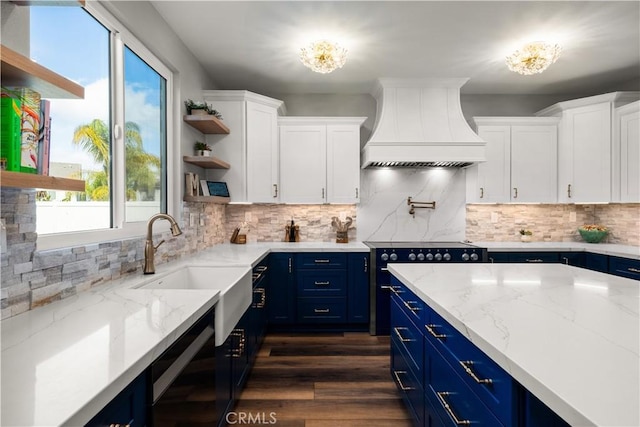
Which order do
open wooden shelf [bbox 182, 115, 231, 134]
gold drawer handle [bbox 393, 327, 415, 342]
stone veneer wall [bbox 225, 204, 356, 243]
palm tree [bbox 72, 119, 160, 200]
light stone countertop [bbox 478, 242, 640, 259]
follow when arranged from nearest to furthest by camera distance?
palm tree [bbox 72, 119, 160, 200], gold drawer handle [bbox 393, 327, 415, 342], open wooden shelf [bbox 182, 115, 231, 134], light stone countertop [bbox 478, 242, 640, 259], stone veneer wall [bbox 225, 204, 356, 243]

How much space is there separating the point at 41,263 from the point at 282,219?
2687 mm

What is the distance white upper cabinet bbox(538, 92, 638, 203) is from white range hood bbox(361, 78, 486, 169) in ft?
Answer: 3.79

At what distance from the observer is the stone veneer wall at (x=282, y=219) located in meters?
3.88

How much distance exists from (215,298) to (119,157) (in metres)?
1.17

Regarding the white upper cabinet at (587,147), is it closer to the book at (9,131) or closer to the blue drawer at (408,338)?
the blue drawer at (408,338)

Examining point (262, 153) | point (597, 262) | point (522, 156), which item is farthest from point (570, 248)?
point (262, 153)

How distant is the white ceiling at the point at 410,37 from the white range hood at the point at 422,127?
159 millimetres

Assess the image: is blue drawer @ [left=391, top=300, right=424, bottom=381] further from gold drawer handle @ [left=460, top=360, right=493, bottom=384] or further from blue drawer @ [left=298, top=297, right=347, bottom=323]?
blue drawer @ [left=298, top=297, right=347, bottom=323]

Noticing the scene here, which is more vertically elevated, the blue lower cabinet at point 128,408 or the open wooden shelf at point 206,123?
the open wooden shelf at point 206,123

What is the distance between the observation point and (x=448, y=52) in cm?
291

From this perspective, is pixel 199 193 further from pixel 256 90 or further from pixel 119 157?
pixel 256 90

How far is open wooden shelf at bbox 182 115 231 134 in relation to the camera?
2.77 metres

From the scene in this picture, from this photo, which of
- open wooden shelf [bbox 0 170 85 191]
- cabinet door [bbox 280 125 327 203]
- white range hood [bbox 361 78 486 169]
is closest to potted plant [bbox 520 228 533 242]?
white range hood [bbox 361 78 486 169]

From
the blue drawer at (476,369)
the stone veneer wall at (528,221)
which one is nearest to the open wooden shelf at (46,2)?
the blue drawer at (476,369)
